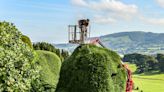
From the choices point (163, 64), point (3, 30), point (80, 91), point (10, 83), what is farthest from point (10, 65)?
point (163, 64)

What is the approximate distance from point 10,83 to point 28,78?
134 cm

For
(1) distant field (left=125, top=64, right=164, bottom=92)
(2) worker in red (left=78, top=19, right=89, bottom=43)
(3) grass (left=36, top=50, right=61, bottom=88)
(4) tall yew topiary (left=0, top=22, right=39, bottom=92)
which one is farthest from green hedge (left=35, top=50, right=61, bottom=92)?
(1) distant field (left=125, top=64, right=164, bottom=92)

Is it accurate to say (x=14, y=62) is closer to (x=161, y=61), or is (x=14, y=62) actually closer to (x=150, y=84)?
(x=150, y=84)

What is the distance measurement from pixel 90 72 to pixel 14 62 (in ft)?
12.8

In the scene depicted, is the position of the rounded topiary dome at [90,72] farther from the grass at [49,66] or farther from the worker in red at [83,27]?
the grass at [49,66]

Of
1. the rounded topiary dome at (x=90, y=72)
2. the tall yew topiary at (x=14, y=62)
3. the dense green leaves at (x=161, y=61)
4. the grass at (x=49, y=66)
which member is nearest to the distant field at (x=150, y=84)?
the dense green leaves at (x=161, y=61)

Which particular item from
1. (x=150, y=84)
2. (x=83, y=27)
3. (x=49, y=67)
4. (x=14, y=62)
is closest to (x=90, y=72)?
(x=14, y=62)

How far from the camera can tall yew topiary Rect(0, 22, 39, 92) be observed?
1748 centimetres

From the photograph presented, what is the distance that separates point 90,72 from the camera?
16.4 metres

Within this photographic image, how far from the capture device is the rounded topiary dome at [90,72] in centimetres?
1628

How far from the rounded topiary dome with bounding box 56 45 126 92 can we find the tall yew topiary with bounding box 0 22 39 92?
1.98 m

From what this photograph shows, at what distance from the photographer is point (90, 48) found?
1717cm

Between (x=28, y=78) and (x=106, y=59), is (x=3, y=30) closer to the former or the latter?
(x=28, y=78)

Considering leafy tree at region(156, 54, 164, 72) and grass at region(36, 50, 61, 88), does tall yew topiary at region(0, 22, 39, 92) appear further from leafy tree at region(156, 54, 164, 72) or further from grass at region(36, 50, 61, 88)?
leafy tree at region(156, 54, 164, 72)
